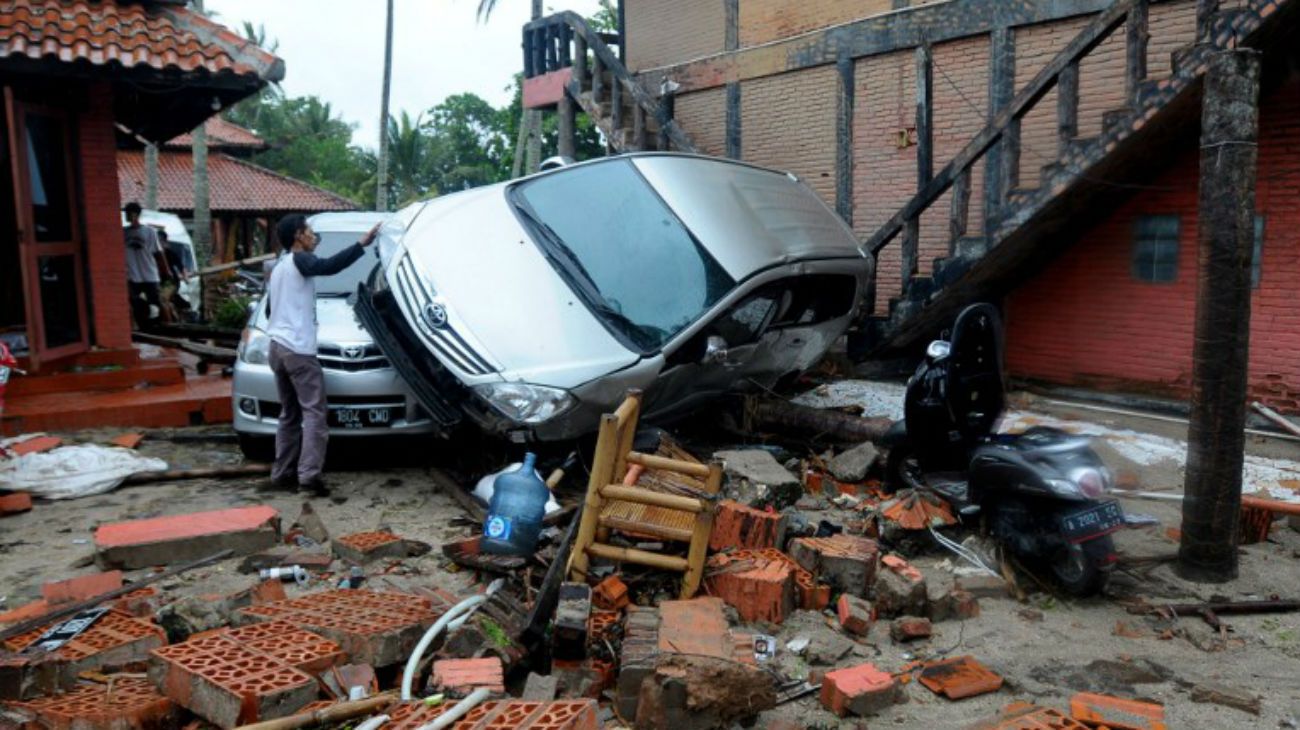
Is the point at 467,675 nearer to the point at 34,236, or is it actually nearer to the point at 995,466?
the point at 995,466

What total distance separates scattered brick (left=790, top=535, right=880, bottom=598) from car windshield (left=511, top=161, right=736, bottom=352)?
1689 mm

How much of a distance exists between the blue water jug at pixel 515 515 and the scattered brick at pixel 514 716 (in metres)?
1.77

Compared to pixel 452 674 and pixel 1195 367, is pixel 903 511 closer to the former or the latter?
pixel 1195 367

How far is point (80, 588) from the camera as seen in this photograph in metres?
4.75

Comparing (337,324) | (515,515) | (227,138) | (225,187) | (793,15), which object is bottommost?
(515,515)

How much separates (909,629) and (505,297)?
10.8 feet

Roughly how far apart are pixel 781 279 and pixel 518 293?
1.84 meters

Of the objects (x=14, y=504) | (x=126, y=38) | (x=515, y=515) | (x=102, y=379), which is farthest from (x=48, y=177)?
(x=515, y=515)

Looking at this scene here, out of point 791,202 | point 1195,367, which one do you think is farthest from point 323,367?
point 1195,367

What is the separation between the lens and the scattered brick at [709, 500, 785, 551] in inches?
208

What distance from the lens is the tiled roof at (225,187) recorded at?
99.8 ft

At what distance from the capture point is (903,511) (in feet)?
19.2

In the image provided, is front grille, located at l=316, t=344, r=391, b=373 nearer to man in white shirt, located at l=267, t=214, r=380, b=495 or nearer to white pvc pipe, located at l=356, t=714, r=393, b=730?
man in white shirt, located at l=267, t=214, r=380, b=495

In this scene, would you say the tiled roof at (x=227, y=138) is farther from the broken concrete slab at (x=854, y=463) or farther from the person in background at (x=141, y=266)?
the broken concrete slab at (x=854, y=463)
